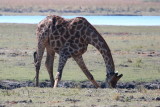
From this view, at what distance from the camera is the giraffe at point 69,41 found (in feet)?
54.3

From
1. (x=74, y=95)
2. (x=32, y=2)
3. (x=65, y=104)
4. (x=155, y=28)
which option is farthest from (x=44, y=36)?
(x=32, y=2)

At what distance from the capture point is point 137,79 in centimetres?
1950

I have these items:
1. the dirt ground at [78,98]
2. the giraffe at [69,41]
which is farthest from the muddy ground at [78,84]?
the dirt ground at [78,98]

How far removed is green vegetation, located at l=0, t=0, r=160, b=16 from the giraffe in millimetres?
45958

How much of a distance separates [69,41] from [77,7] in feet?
171

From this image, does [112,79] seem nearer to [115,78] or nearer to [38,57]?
[115,78]

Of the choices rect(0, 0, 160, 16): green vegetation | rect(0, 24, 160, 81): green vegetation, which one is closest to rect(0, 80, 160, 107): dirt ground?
rect(0, 24, 160, 81): green vegetation

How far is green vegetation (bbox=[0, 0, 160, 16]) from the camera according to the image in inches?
2596

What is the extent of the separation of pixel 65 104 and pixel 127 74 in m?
8.23

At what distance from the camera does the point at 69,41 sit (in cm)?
1697

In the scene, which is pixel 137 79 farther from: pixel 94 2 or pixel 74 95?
pixel 94 2

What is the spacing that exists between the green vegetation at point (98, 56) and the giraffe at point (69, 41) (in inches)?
85.5

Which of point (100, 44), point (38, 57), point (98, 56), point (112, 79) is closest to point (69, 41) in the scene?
point (100, 44)

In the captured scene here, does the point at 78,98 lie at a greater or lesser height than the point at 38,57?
lesser
